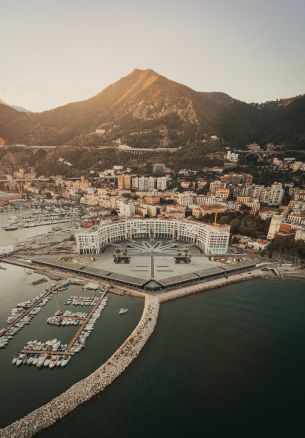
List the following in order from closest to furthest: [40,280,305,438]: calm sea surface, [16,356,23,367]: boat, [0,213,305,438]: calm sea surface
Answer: [40,280,305,438]: calm sea surface < [0,213,305,438]: calm sea surface < [16,356,23,367]: boat

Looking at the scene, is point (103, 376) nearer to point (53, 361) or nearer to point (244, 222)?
point (53, 361)

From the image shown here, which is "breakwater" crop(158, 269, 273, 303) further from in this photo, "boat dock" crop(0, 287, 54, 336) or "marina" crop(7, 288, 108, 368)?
"boat dock" crop(0, 287, 54, 336)

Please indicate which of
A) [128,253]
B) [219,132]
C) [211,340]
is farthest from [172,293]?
[219,132]

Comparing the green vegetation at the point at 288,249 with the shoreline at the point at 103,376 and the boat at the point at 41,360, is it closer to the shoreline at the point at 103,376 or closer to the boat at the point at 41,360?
the shoreline at the point at 103,376

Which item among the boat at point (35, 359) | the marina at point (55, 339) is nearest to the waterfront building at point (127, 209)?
the marina at point (55, 339)

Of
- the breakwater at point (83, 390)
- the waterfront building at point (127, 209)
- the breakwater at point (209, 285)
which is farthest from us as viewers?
the waterfront building at point (127, 209)

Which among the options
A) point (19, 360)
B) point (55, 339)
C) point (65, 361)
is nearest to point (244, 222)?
point (55, 339)

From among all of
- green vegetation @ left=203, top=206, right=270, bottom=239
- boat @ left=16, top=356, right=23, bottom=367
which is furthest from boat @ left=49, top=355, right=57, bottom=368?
green vegetation @ left=203, top=206, right=270, bottom=239

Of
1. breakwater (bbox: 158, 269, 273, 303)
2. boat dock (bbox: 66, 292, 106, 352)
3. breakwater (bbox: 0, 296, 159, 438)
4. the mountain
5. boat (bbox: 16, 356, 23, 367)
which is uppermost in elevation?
the mountain
